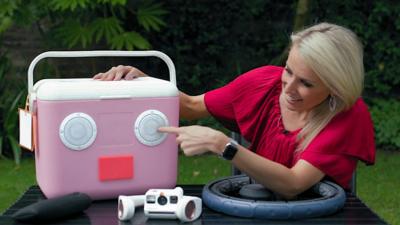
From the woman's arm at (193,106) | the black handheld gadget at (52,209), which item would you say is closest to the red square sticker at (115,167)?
the black handheld gadget at (52,209)

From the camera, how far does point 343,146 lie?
6.23 feet

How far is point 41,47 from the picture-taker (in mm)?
6246

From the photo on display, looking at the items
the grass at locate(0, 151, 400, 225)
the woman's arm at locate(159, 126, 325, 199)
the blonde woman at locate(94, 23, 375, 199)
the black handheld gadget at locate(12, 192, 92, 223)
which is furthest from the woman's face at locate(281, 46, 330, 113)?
the grass at locate(0, 151, 400, 225)

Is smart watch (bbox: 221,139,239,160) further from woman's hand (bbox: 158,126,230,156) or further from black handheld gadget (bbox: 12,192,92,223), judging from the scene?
black handheld gadget (bbox: 12,192,92,223)

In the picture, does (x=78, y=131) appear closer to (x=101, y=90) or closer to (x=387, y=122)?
(x=101, y=90)

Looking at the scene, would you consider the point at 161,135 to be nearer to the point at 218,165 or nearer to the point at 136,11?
the point at 218,165

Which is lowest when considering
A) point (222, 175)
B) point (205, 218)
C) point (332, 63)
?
point (222, 175)

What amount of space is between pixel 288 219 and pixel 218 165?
380cm

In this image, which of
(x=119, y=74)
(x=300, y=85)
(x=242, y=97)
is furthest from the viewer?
(x=242, y=97)

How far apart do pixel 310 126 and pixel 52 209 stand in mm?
729

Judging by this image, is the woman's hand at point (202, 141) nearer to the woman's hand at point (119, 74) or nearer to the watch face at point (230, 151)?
the watch face at point (230, 151)

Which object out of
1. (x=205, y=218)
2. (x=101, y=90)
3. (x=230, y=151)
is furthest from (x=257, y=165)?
(x=101, y=90)

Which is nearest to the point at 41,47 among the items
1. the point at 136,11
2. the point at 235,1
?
the point at 136,11

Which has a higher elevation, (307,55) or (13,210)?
(307,55)
